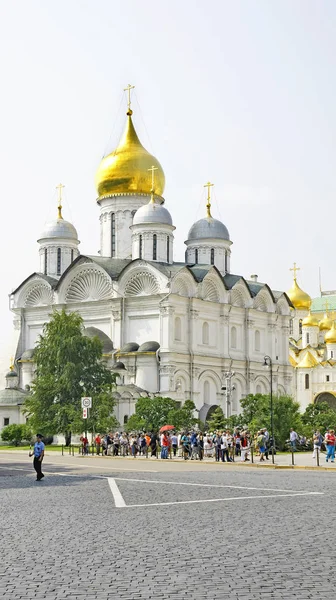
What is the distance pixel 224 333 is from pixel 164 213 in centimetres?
1020

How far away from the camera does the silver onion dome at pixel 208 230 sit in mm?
73688

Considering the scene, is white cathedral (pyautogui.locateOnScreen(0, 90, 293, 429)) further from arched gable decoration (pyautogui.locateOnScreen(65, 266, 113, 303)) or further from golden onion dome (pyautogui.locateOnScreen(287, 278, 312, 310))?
golden onion dome (pyautogui.locateOnScreen(287, 278, 312, 310))

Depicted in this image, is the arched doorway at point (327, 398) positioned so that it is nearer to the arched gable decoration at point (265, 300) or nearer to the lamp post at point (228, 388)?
the arched gable decoration at point (265, 300)

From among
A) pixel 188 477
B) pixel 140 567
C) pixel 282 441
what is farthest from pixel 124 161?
pixel 140 567

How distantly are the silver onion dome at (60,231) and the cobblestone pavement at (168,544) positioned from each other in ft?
178

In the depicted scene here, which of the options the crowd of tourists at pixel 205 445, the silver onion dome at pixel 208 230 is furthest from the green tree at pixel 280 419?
the silver onion dome at pixel 208 230

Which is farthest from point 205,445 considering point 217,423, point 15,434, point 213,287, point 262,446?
point 213,287

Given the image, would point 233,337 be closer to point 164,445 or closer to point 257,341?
point 257,341

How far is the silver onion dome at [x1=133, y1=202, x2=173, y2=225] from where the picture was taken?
68.1 m

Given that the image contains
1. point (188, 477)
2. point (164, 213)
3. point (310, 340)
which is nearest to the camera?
point (188, 477)

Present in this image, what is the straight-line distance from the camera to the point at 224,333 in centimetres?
6938

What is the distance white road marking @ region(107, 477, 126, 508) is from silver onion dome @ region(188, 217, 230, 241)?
50.2 metres

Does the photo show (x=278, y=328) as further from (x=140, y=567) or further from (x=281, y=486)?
(x=140, y=567)

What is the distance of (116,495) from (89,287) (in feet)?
167
